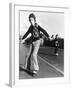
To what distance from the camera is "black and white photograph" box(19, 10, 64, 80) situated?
149cm

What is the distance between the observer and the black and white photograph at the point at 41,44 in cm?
149

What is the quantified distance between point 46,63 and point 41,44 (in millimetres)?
127

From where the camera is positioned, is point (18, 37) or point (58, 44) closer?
point (18, 37)

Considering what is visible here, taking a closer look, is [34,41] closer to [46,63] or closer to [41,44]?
[41,44]

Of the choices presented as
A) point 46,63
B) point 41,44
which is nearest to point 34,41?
point 41,44

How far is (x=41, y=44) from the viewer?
1535mm

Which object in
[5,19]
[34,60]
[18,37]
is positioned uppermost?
[5,19]

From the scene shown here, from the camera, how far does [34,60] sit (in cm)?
152

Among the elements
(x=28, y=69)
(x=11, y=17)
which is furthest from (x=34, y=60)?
(x=11, y=17)

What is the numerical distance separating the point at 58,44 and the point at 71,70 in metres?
0.20

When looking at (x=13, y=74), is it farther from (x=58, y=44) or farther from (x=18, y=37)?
(x=58, y=44)

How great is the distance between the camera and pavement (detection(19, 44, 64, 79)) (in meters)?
1.49

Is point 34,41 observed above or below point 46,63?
above

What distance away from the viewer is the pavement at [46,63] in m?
1.49
